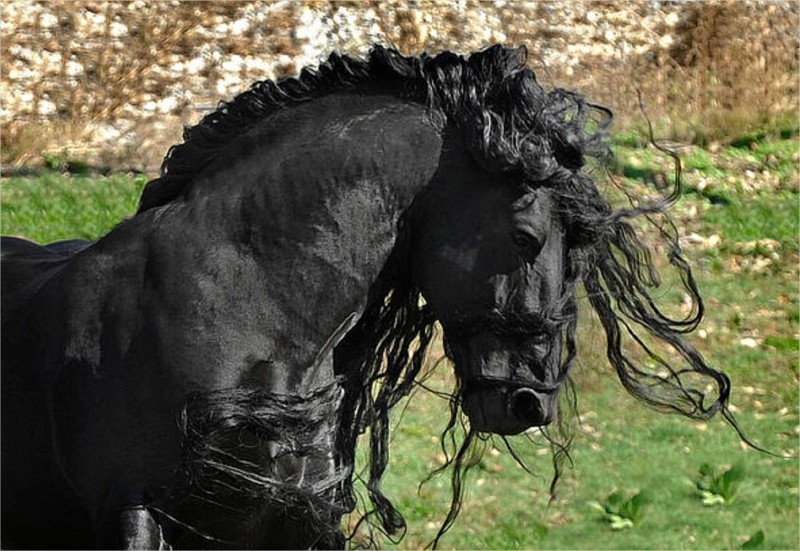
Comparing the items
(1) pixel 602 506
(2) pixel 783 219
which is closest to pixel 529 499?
(1) pixel 602 506

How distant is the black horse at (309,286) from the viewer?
3.56 m

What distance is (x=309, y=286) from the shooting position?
11.8 feet

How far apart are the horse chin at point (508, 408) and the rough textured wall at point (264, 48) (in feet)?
21.8

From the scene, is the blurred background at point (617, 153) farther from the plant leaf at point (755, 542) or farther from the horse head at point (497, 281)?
the horse head at point (497, 281)

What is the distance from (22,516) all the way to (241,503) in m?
0.58

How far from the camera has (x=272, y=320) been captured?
3.59 metres

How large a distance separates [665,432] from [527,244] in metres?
4.99

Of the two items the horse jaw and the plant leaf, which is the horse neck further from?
the plant leaf

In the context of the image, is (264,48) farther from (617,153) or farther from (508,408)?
(508,408)

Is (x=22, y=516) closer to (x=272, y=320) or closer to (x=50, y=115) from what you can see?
(x=272, y=320)

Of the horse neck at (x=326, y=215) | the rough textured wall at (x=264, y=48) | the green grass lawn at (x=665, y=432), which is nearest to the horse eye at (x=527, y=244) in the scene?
the horse neck at (x=326, y=215)

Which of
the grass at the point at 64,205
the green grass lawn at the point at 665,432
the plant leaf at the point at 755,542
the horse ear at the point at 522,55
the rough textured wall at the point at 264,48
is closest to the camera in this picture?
the horse ear at the point at 522,55

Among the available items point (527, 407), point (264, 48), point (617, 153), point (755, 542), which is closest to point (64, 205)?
point (264, 48)

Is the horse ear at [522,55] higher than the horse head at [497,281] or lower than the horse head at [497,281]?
higher
